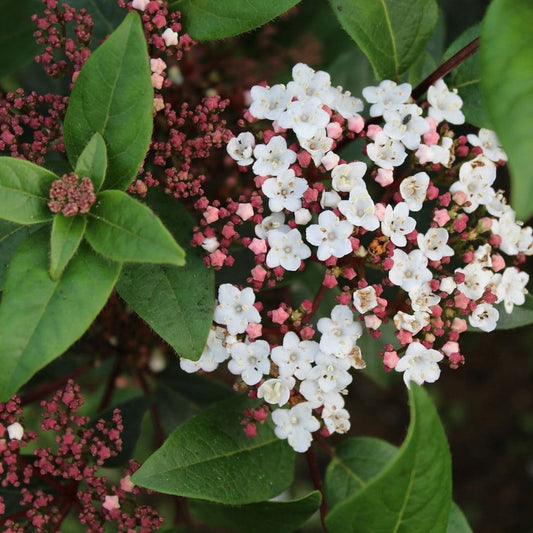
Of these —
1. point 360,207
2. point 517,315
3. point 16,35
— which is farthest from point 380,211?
point 16,35

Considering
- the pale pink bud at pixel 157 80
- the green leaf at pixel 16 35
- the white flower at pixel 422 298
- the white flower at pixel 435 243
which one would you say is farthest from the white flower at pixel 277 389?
the green leaf at pixel 16 35

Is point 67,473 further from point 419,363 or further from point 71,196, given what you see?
point 419,363

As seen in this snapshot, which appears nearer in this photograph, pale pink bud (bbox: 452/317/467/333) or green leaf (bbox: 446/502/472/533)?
pale pink bud (bbox: 452/317/467/333)

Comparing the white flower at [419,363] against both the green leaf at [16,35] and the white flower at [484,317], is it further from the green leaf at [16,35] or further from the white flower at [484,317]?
the green leaf at [16,35]

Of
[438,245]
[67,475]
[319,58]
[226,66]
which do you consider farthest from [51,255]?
[319,58]

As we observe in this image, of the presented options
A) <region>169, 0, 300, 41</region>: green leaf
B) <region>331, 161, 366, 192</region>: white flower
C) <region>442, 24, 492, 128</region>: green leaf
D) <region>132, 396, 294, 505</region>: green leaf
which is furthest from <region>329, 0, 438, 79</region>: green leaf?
<region>132, 396, 294, 505</region>: green leaf

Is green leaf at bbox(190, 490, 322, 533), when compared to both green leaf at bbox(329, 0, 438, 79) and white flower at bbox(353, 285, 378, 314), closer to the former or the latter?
white flower at bbox(353, 285, 378, 314)
